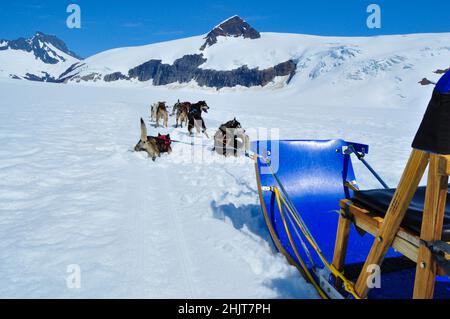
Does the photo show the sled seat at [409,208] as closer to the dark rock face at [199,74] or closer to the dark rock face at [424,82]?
the dark rock face at [424,82]

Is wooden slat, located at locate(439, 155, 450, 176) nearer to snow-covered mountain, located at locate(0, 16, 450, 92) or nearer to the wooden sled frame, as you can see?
the wooden sled frame

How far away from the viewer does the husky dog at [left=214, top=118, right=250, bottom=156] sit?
823cm

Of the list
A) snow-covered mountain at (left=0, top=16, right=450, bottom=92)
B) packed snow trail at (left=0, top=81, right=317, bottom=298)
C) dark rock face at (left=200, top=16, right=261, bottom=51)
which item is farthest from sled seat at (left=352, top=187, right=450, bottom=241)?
dark rock face at (left=200, top=16, right=261, bottom=51)

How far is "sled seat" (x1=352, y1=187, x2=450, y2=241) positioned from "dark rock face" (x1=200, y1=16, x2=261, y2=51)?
158 metres

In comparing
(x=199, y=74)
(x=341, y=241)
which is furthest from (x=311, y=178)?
A: (x=199, y=74)

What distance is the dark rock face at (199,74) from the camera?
4061 inches

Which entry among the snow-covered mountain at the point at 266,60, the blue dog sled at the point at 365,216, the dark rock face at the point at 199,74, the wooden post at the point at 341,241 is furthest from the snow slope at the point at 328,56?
the wooden post at the point at 341,241

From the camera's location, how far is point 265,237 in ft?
12.3

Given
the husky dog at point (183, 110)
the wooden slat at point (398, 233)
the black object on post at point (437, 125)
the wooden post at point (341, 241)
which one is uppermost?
the husky dog at point (183, 110)

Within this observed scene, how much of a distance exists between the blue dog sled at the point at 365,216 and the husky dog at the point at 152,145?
4151 millimetres

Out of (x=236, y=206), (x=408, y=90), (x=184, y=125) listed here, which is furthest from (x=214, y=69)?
(x=236, y=206)

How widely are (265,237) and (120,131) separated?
8.55m

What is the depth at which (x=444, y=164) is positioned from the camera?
155 cm

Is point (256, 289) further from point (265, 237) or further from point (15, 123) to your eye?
point (15, 123)
